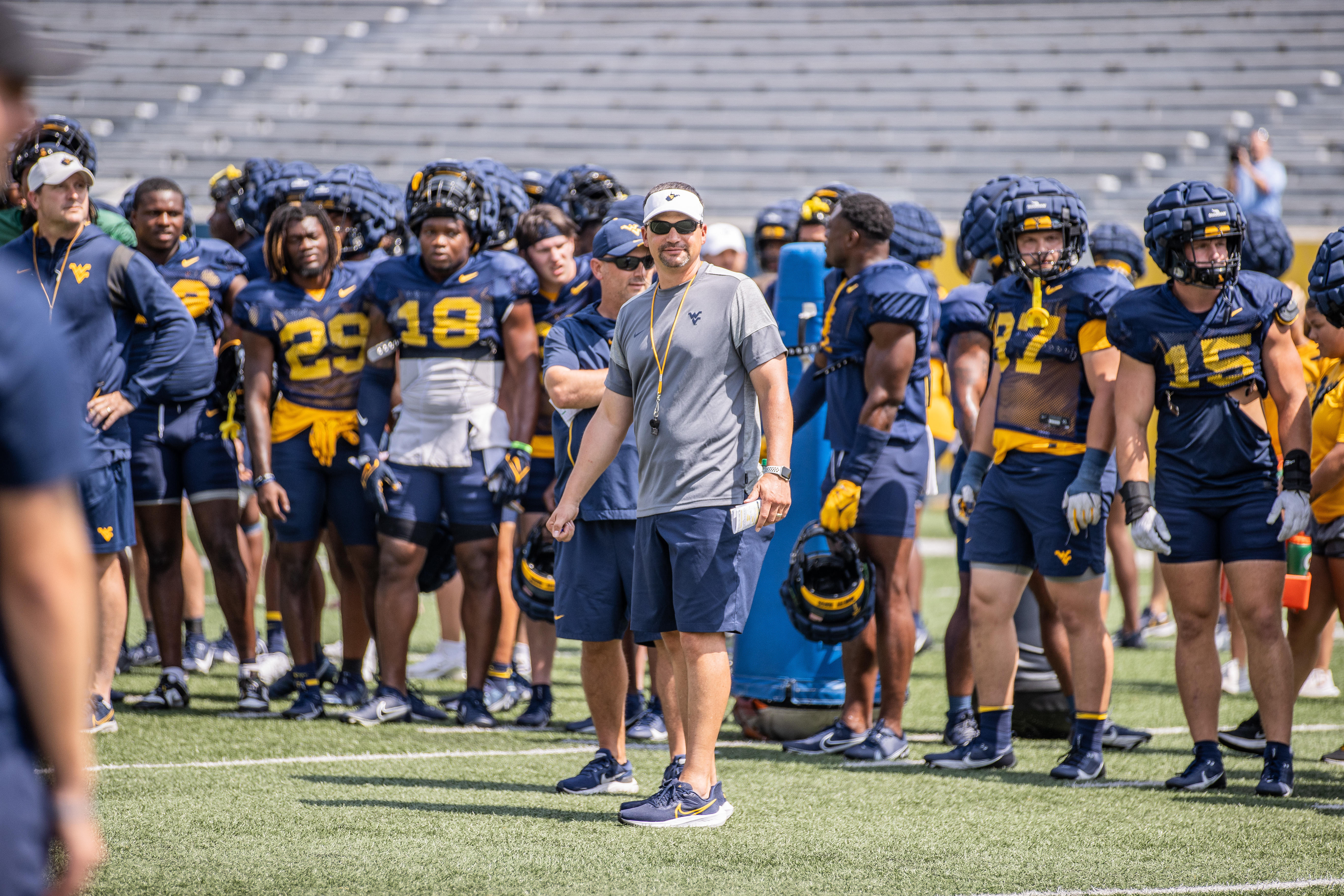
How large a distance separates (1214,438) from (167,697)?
15.3 feet

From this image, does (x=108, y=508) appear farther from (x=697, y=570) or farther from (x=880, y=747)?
(x=880, y=747)

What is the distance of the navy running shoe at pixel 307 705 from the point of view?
6.41m

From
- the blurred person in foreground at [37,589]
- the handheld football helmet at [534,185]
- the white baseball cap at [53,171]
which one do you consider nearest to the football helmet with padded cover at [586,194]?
the handheld football helmet at [534,185]

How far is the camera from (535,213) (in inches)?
273

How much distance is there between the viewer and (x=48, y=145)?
6.80m

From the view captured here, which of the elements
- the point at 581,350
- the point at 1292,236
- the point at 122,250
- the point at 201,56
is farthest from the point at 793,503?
the point at 201,56

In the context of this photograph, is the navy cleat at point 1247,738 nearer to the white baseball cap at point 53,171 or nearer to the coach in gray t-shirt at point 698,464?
the coach in gray t-shirt at point 698,464

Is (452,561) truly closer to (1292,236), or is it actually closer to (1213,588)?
(1213,588)

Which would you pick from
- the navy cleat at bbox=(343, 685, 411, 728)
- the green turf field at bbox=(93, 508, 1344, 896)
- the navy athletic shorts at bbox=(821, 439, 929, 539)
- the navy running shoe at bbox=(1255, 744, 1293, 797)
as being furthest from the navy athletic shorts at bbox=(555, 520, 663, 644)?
the navy running shoe at bbox=(1255, 744, 1293, 797)

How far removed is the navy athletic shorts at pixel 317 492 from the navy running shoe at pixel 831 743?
2.21 meters

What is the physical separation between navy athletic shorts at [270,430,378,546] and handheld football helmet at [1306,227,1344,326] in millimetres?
4115

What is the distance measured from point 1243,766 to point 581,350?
3159 mm

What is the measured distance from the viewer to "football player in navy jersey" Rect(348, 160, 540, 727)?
20.7ft

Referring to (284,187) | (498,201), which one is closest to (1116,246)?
(498,201)
